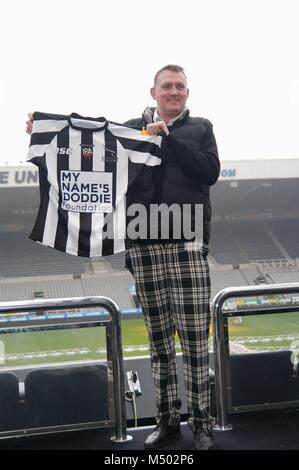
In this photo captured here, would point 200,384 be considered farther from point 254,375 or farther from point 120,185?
point 120,185

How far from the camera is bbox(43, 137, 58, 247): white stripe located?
239 centimetres

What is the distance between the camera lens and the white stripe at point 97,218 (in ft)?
8.01

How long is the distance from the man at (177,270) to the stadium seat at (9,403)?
59cm

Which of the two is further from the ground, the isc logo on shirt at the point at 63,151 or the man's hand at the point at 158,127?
the man's hand at the point at 158,127

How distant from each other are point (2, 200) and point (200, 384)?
862 inches

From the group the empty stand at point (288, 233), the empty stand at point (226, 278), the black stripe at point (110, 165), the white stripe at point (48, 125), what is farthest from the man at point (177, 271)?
the empty stand at point (288, 233)

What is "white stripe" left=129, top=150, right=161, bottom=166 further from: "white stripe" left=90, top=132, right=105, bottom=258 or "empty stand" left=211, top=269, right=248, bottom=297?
"empty stand" left=211, top=269, right=248, bottom=297

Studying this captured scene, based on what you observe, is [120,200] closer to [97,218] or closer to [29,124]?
[97,218]

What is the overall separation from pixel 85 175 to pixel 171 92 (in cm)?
59

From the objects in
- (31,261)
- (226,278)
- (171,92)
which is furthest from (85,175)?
(31,261)

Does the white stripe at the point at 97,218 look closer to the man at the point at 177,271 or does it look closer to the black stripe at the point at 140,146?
the black stripe at the point at 140,146

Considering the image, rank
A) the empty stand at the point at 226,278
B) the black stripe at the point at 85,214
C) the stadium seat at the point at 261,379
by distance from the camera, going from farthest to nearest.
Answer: the empty stand at the point at 226,278 < the black stripe at the point at 85,214 < the stadium seat at the point at 261,379
